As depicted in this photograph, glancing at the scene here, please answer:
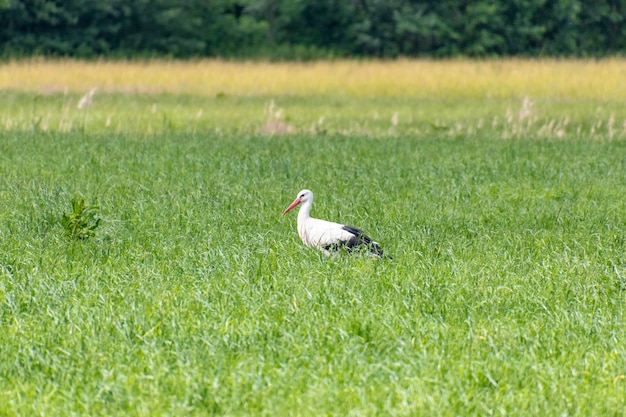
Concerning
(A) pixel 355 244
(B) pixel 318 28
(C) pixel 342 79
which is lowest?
(B) pixel 318 28

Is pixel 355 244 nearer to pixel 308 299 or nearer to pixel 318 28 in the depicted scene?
pixel 308 299

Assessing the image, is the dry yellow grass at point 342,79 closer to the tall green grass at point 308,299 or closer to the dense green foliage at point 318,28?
the dense green foliage at point 318,28

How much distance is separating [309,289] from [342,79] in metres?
29.2

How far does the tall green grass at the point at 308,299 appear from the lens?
536 centimetres

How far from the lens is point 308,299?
713 cm

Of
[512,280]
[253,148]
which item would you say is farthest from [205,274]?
[253,148]

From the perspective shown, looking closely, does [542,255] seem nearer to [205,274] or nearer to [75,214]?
[205,274]

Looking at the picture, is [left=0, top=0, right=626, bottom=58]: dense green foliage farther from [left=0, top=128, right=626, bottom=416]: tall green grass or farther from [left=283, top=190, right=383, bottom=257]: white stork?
[left=283, top=190, right=383, bottom=257]: white stork

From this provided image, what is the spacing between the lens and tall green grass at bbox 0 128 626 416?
17.6ft

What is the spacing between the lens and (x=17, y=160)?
15328 mm

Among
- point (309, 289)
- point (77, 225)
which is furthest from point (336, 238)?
point (77, 225)

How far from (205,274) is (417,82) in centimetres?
2776

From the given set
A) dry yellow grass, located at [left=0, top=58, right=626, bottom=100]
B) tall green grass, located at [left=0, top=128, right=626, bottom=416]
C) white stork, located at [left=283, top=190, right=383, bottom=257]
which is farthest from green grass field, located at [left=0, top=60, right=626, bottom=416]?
dry yellow grass, located at [left=0, top=58, right=626, bottom=100]

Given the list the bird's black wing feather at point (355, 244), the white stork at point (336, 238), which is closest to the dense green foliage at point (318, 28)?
the white stork at point (336, 238)
